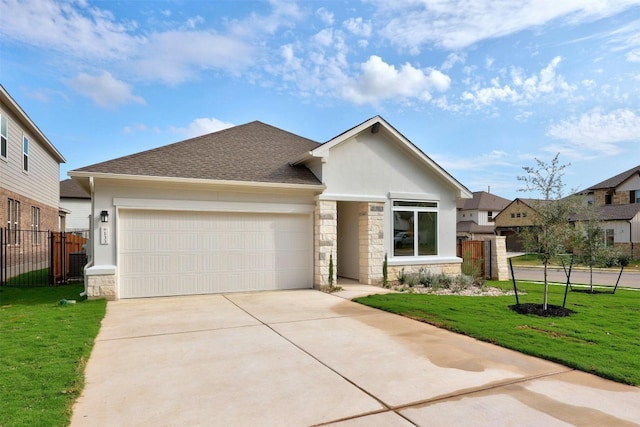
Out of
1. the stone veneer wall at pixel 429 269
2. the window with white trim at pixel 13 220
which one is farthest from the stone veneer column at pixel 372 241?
the window with white trim at pixel 13 220

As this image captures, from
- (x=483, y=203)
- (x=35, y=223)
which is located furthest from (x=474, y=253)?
(x=483, y=203)

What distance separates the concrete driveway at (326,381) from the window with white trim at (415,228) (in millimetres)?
5980

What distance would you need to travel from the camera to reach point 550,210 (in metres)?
8.21

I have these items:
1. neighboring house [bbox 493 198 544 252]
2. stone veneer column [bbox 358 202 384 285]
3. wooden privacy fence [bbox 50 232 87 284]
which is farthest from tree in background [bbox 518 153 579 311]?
neighboring house [bbox 493 198 544 252]

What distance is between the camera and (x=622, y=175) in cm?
3844

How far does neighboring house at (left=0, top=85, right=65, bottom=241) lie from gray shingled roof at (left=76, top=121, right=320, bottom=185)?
8034 millimetres

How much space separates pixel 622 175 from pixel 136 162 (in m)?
44.6

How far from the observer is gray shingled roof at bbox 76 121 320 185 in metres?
10.4

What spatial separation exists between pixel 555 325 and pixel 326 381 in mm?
4953

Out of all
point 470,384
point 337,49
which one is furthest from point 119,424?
point 337,49

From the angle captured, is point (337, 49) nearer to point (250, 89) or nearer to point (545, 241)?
point (250, 89)

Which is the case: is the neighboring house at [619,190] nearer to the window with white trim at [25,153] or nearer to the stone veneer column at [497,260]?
the stone veneer column at [497,260]

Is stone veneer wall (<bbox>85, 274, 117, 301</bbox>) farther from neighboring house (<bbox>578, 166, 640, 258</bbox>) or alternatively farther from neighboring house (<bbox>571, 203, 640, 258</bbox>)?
neighboring house (<bbox>571, 203, 640, 258</bbox>)

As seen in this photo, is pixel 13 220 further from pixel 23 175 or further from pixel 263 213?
pixel 263 213
